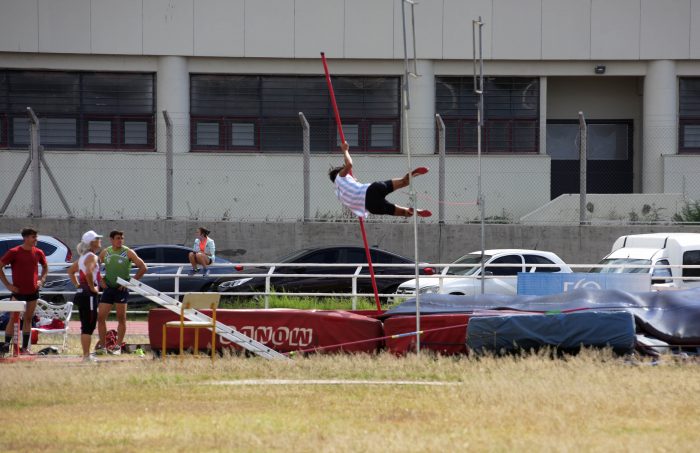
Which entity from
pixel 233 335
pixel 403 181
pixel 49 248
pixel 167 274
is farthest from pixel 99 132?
pixel 403 181

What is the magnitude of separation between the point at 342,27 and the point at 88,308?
684 inches

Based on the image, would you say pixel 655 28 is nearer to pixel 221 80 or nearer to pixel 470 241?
pixel 470 241

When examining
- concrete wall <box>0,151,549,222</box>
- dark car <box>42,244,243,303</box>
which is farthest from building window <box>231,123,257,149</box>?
dark car <box>42,244,243,303</box>

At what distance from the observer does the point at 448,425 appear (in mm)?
9578

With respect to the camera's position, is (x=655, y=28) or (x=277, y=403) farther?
(x=655, y=28)

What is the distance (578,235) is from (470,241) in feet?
8.15

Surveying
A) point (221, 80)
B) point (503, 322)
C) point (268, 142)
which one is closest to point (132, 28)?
point (221, 80)

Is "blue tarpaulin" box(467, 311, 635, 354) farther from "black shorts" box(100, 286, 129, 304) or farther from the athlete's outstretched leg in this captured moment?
"black shorts" box(100, 286, 129, 304)

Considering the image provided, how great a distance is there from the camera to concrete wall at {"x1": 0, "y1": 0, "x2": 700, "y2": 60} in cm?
3148

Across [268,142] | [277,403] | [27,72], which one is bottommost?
[277,403]

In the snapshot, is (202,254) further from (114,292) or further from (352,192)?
(352,192)

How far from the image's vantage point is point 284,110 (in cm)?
3256

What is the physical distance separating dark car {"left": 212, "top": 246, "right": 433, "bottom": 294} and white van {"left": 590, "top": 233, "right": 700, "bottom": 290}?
12.7 feet

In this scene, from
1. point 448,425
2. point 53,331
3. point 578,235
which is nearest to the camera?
point 448,425
